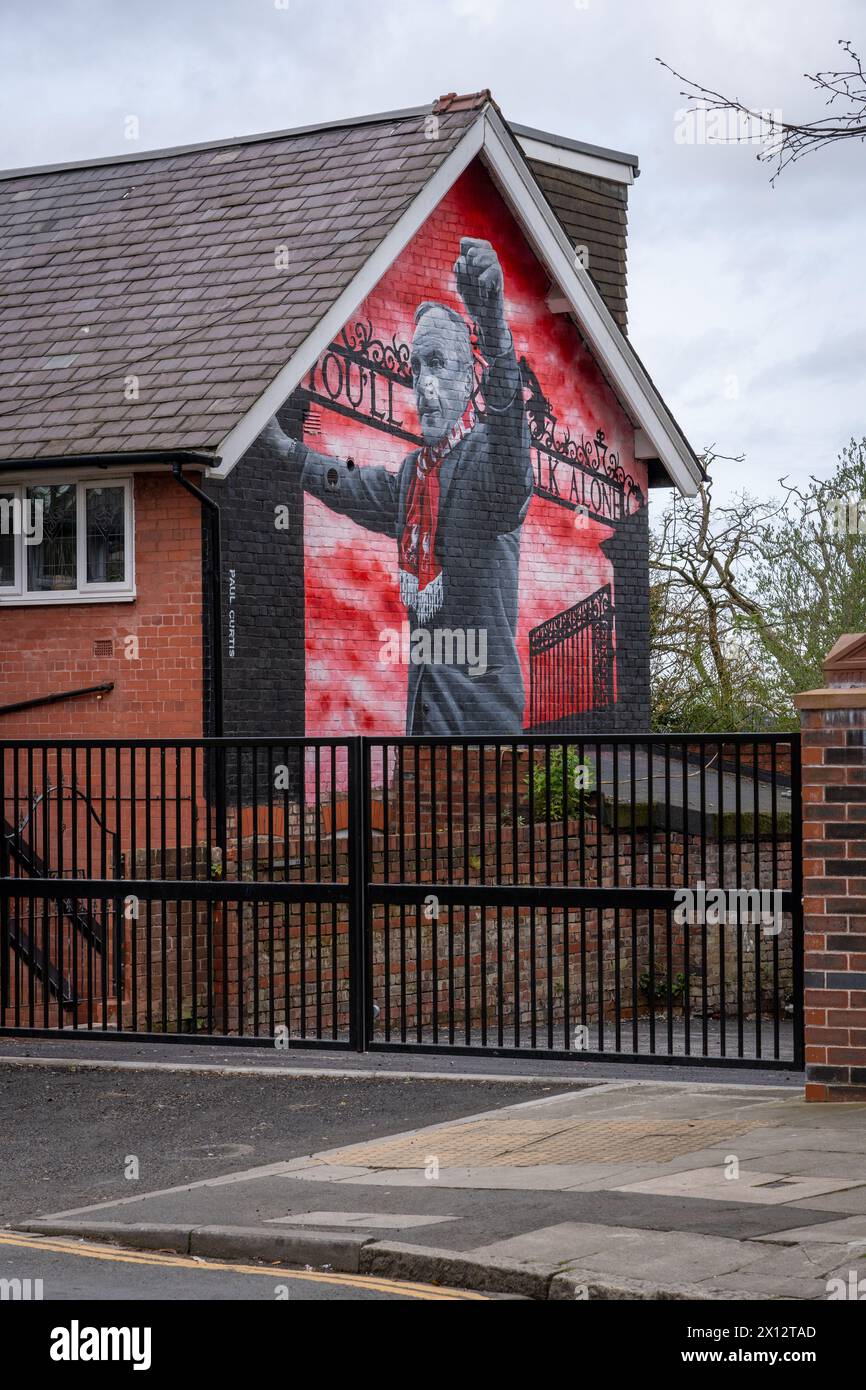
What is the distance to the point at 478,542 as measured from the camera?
21.4 meters

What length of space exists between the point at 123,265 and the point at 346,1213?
14787 mm

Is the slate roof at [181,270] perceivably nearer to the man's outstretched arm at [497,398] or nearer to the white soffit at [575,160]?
the man's outstretched arm at [497,398]

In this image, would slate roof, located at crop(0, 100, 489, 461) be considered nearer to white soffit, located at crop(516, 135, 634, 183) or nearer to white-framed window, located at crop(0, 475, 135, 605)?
white-framed window, located at crop(0, 475, 135, 605)

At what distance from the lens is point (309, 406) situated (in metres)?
18.9

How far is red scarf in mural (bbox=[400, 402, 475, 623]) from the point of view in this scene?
20.4 meters

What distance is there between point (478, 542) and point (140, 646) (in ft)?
16.6

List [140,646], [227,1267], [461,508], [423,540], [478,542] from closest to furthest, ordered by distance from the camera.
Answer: [227,1267] → [140,646] → [423,540] → [461,508] → [478,542]

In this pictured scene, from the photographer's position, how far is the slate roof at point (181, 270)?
17750 millimetres

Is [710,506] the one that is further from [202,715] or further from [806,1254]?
[806,1254]

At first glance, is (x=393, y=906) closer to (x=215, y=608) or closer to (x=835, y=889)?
(x=835, y=889)

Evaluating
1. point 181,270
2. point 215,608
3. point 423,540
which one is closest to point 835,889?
point 215,608

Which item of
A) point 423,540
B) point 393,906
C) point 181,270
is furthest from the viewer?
point 423,540

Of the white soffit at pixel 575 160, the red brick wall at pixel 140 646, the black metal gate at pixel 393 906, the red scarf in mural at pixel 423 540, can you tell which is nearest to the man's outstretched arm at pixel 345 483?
the red scarf in mural at pixel 423 540
